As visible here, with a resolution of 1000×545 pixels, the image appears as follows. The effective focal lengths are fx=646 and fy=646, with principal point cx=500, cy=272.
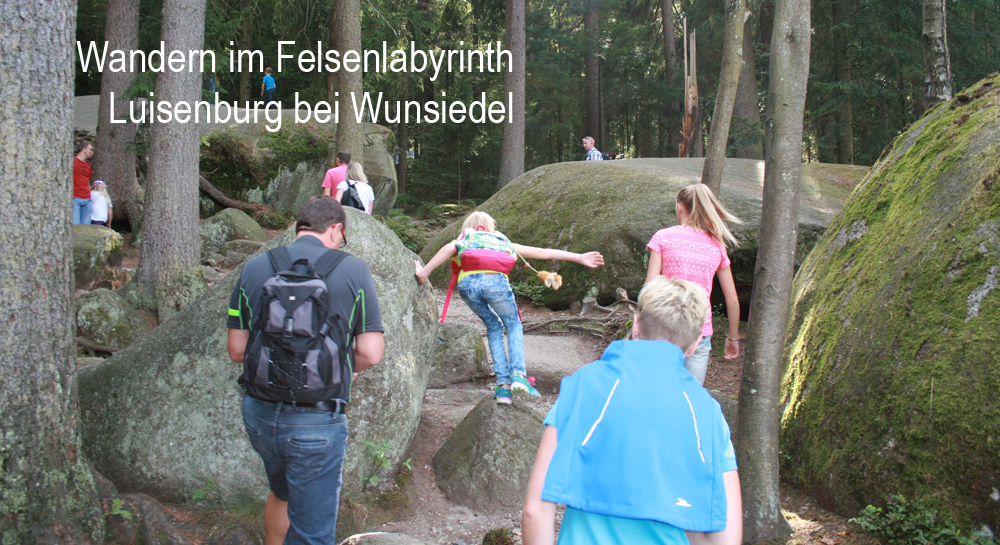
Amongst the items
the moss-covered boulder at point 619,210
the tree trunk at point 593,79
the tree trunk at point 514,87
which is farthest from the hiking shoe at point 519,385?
the tree trunk at point 593,79

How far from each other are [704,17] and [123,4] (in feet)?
56.6

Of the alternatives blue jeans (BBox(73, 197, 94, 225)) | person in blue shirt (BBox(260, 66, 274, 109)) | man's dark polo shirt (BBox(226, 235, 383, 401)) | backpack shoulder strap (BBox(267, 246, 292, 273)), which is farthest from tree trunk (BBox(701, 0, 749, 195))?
person in blue shirt (BBox(260, 66, 274, 109))

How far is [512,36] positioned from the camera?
17938 millimetres

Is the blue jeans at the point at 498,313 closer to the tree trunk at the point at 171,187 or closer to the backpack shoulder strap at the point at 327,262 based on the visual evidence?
the backpack shoulder strap at the point at 327,262

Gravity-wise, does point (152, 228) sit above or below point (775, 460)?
above

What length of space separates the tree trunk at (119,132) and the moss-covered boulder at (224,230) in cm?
155

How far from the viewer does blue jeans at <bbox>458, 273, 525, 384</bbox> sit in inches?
194

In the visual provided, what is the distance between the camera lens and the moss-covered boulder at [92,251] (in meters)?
9.66

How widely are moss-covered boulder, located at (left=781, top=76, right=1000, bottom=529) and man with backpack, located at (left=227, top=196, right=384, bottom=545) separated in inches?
116

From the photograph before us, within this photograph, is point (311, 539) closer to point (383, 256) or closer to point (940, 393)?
point (383, 256)

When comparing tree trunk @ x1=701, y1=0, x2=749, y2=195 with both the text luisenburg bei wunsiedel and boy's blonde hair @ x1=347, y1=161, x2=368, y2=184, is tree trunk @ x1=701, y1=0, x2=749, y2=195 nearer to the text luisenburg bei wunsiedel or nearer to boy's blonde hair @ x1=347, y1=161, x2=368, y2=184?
boy's blonde hair @ x1=347, y1=161, x2=368, y2=184

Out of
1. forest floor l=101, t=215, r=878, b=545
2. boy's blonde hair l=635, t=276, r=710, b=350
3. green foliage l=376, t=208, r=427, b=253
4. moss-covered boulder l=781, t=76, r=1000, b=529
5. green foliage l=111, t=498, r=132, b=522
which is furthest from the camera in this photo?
green foliage l=376, t=208, r=427, b=253

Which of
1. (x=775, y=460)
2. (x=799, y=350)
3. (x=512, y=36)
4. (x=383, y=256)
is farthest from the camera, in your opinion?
(x=512, y=36)

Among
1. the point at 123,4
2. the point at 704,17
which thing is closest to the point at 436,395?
the point at 123,4
